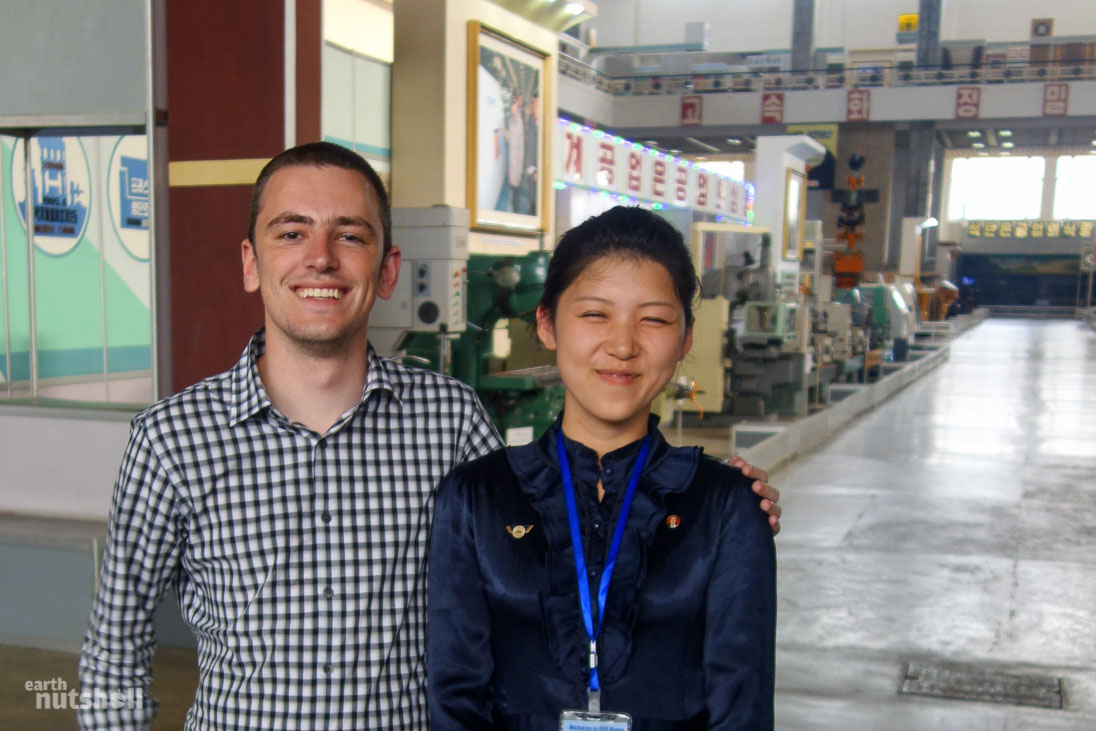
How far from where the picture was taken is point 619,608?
4.40ft

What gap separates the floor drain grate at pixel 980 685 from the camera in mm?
3814

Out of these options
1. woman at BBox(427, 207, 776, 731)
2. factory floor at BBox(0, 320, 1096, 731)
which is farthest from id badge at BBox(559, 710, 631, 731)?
factory floor at BBox(0, 320, 1096, 731)

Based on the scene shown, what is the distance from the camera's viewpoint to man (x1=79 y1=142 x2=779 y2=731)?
148 centimetres

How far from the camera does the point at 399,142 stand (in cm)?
620

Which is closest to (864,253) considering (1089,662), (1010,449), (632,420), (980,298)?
(980,298)

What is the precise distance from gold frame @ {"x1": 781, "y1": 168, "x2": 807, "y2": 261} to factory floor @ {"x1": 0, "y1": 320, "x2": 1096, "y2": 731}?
13.0ft

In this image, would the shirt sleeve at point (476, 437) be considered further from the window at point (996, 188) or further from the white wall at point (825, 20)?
the window at point (996, 188)

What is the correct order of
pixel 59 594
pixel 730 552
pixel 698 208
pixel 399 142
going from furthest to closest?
1. pixel 698 208
2. pixel 399 142
3. pixel 59 594
4. pixel 730 552

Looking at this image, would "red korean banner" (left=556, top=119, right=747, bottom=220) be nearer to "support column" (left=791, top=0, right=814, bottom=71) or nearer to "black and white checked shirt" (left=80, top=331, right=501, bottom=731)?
→ "black and white checked shirt" (left=80, top=331, right=501, bottom=731)

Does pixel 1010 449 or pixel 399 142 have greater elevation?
pixel 399 142

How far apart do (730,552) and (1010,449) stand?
8.77 m

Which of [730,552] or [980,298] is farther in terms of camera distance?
[980,298]

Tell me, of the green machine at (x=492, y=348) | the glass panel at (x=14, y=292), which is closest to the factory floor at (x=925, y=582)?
the glass panel at (x=14, y=292)

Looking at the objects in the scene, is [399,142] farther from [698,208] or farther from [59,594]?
[698,208]
